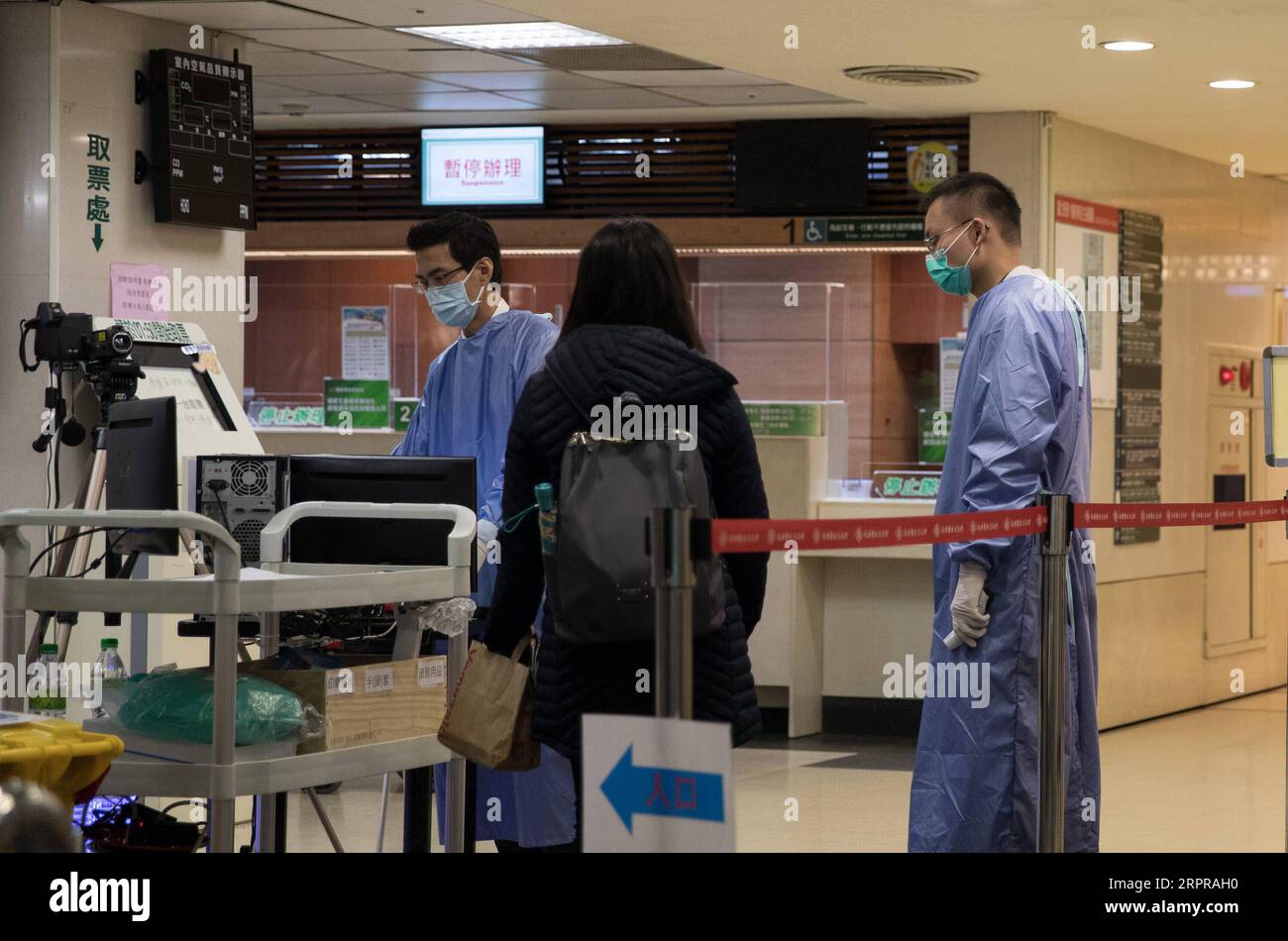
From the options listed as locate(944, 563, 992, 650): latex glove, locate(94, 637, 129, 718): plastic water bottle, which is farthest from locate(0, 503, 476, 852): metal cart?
locate(944, 563, 992, 650): latex glove

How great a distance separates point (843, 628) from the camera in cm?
799

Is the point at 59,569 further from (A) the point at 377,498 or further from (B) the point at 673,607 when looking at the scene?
(B) the point at 673,607

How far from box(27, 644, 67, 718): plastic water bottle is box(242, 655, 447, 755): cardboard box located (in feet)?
2.54

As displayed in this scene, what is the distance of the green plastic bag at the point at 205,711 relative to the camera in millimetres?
3125

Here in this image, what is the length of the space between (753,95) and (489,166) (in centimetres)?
146

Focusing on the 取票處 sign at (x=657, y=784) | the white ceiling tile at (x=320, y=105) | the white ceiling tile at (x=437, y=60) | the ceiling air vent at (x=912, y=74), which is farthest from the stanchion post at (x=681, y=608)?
the white ceiling tile at (x=320, y=105)

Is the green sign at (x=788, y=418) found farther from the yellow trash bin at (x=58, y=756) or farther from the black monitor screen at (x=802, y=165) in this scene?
the yellow trash bin at (x=58, y=756)

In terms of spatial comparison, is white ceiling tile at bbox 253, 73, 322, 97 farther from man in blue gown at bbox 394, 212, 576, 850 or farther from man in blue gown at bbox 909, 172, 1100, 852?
man in blue gown at bbox 909, 172, 1100, 852

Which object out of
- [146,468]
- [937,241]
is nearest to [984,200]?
[937,241]

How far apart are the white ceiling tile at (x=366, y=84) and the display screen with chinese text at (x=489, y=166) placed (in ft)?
2.23

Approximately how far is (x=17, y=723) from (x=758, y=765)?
466 cm
